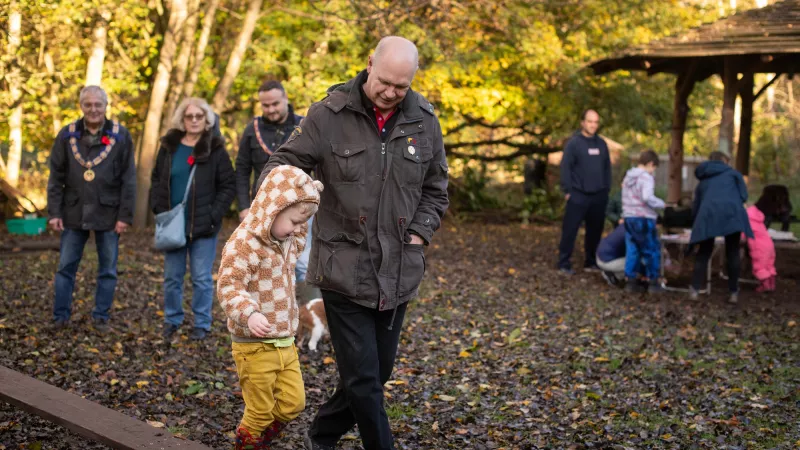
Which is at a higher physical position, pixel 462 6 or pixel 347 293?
pixel 462 6

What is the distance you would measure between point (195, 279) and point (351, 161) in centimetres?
407

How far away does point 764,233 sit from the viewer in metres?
11.8

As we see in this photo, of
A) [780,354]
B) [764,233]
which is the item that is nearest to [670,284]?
[764,233]

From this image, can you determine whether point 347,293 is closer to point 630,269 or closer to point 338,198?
point 338,198

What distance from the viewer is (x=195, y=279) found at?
305 inches

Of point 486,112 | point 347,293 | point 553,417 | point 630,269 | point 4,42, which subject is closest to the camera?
point 347,293

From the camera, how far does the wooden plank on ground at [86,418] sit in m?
4.24

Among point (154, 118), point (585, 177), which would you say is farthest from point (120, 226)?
point (154, 118)

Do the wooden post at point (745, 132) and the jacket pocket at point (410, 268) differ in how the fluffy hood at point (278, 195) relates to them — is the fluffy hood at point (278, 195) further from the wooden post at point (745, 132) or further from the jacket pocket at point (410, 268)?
the wooden post at point (745, 132)

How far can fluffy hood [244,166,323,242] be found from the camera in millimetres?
3912

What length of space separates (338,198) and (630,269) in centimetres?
808

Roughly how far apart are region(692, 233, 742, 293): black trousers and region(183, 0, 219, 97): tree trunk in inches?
384

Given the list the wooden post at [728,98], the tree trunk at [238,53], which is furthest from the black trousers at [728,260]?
the tree trunk at [238,53]

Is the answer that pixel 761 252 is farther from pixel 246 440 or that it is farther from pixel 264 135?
pixel 246 440
